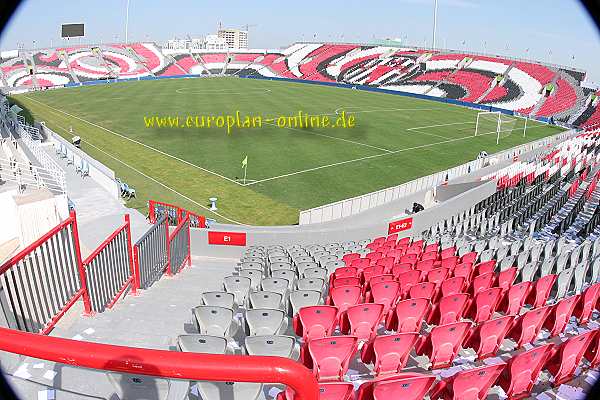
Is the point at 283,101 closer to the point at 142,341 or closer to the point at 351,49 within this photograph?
the point at 351,49

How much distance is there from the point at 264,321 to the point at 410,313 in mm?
1981

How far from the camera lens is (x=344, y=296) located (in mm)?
6711

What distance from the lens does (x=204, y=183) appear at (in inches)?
882

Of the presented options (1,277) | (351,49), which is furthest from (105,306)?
(351,49)

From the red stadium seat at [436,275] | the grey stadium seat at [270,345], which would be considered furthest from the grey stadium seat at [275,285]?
the grey stadium seat at [270,345]

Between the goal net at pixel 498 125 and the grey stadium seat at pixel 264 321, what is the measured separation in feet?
113

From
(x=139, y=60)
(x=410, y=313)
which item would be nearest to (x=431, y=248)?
(x=410, y=313)

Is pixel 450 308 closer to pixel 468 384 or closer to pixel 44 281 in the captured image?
pixel 468 384

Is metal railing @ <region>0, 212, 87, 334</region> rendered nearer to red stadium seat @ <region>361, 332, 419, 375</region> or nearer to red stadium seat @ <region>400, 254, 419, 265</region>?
red stadium seat @ <region>361, 332, 419, 375</region>

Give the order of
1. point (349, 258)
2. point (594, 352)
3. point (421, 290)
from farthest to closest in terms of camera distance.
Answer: point (349, 258), point (421, 290), point (594, 352)

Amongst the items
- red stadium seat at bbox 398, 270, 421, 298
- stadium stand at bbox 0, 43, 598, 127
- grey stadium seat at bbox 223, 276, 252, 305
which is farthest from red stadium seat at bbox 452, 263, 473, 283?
stadium stand at bbox 0, 43, 598, 127

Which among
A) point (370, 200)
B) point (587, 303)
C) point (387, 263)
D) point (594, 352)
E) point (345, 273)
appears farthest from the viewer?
point (370, 200)

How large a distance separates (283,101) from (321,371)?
4962cm

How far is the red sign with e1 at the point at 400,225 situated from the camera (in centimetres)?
1473
